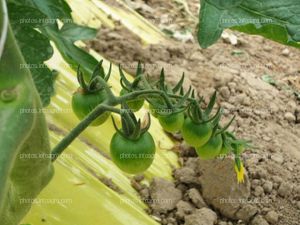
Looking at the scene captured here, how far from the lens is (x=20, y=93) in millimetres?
594

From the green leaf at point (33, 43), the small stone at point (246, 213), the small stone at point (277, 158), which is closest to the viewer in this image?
the green leaf at point (33, 43)

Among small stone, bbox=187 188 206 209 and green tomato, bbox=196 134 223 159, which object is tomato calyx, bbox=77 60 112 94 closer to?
green tomato, bbox=196 134 223 159

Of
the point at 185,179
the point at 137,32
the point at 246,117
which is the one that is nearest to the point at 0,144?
the point at 185,179

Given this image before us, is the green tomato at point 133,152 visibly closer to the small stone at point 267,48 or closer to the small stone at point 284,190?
the small stone at point 284,190

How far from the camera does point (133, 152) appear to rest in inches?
42.5

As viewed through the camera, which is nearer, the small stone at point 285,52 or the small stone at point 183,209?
the small stone at point 183,209

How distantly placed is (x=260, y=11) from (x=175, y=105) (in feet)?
1.05

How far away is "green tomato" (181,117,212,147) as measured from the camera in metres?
1.22

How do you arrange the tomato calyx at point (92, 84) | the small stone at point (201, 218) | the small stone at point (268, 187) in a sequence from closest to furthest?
the tomato calyx at point (92, 84), the small stone at point (201, 218), the small stone at point (268, 187)

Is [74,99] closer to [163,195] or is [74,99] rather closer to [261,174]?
Answer: [163,195]

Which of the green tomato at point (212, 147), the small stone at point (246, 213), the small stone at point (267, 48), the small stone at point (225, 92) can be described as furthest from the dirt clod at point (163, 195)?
the small stone at point (267, 48)

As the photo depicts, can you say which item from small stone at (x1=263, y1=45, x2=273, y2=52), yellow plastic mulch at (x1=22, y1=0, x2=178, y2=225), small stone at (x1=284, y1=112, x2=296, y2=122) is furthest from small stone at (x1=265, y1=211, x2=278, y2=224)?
small stone at (x1=263, y1=45, x2=273, y2=52)

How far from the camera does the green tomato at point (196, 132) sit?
1.22 metres

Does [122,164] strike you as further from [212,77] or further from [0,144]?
[212,77]
